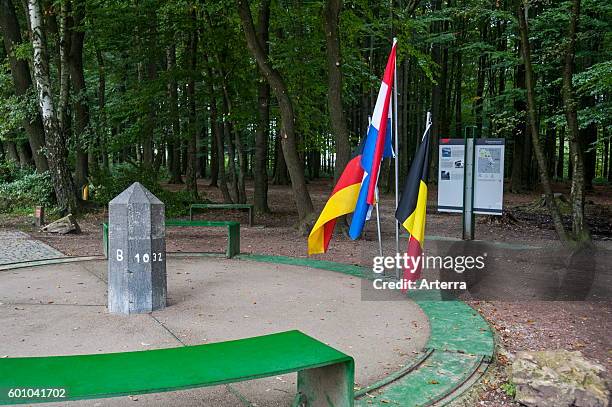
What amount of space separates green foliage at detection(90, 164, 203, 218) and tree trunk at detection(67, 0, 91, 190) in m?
0.83

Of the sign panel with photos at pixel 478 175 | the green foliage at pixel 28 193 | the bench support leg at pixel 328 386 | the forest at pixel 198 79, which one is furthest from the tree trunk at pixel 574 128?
the green foliage at pixel 28 193

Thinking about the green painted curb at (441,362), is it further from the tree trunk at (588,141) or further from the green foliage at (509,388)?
the tree trunk at (588,141)

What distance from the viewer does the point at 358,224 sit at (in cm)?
666

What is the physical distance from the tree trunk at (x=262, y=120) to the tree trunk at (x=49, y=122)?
5.04 m

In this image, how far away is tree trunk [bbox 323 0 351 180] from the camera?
11242mm

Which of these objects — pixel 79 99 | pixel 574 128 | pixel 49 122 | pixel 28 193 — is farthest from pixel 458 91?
pixel 49 122

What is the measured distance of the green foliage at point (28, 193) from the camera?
15375 millimetres

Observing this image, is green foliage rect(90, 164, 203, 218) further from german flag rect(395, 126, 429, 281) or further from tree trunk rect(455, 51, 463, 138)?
tree trunk rect(455, 51, 463, 138)

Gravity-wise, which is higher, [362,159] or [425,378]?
[362,159]

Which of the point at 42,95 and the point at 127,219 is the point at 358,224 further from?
the point at 42,95

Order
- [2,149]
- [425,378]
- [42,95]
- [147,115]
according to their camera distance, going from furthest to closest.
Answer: [2,149] < [147,115] < [42,95] < [425,378]

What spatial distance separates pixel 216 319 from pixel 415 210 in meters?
2.64

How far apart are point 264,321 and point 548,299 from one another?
3.57 m

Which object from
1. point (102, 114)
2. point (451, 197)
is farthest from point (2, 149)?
point (451, 197)
